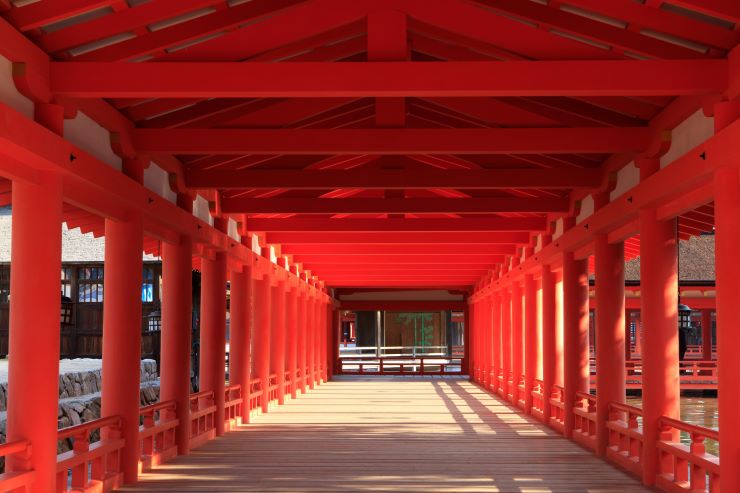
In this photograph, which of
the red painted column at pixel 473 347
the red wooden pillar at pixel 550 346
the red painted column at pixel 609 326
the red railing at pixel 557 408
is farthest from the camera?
the red painted column at pixel 473 347

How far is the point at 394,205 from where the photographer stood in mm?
13102

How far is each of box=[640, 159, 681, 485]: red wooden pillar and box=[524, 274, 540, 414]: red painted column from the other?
7.85 metres

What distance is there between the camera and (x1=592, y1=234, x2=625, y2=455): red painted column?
429 inches

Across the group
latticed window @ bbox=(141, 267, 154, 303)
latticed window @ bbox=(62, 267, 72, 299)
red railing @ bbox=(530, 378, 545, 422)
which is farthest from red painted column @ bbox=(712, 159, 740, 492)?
latticed window @ bbox=(62, 267, 72, 299)

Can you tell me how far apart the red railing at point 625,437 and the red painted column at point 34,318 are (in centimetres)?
548

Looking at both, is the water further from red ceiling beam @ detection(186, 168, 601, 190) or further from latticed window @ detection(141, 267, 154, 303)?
latticed window @ detection(141, 267, 154, 303)

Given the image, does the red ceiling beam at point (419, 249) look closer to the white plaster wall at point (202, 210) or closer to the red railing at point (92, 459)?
the white plaster wall at point (202, 210)

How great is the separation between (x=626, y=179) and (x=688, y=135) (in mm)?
2331

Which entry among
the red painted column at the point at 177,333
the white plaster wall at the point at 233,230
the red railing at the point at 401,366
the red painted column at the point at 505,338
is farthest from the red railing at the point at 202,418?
the red railing at the point at 401,366

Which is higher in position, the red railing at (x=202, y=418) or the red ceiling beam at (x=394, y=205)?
the red ceiling beam at (x=394, y=205)

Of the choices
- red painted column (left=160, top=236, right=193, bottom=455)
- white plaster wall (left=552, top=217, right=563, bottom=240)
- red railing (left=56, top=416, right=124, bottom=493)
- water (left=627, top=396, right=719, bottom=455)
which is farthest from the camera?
water (left=627, top=396, right=719, bottom=455)

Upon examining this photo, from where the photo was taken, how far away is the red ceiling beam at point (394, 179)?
11109 millimetres

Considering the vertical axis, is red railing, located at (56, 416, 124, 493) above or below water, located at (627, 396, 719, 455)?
above

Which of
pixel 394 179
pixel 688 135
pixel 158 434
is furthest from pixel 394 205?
pixel 688 135
